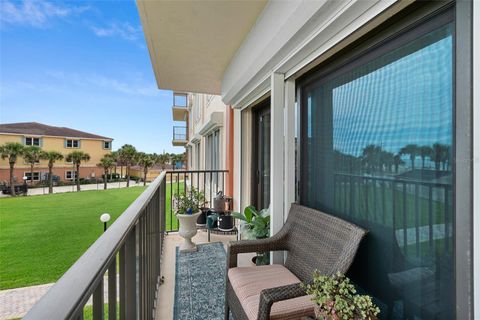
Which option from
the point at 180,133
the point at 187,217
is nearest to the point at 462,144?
the point at 187,217

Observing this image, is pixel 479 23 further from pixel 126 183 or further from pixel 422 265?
pixel 126 183

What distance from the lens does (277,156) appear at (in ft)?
7.17

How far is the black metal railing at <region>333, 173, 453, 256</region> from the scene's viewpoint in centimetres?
104

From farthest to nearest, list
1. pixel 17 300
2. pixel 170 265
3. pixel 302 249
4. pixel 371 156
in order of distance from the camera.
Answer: pixel 17 300
pixel 170 265
pixel 302 249
pixel 371 156

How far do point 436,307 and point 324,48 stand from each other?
156 centimetres

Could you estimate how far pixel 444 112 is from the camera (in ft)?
3.39

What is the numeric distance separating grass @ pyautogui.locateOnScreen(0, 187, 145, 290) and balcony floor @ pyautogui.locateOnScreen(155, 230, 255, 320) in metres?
0.87

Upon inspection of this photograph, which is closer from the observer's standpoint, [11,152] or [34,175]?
[11,152]

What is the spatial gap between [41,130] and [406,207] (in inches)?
1281

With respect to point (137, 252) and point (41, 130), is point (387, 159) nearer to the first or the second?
point (137, 252)

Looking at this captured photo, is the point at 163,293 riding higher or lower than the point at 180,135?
lower

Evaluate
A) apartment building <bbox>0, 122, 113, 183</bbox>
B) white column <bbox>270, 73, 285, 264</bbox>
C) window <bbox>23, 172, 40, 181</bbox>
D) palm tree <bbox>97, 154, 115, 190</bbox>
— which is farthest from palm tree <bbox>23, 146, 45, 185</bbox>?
white column <bbox>270, 73, 285, 264</bbox>

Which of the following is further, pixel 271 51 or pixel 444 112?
pixel 271 51

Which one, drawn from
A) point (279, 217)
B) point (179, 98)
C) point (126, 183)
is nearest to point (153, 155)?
point (126, 183)
